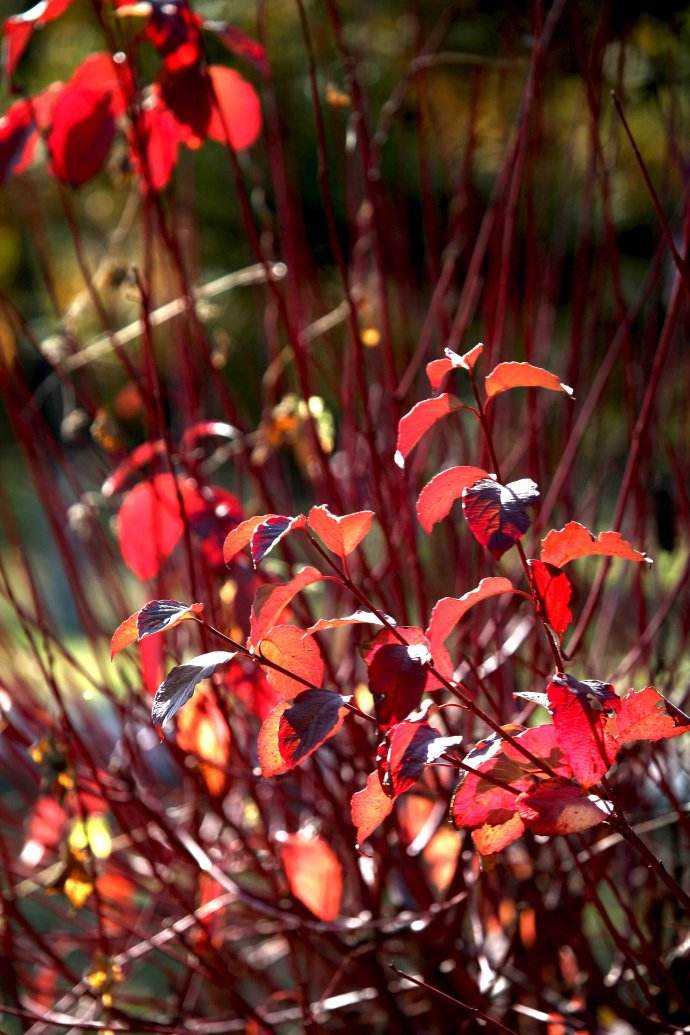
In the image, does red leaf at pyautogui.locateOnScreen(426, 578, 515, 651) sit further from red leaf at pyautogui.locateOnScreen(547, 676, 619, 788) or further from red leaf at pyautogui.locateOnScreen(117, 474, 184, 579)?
red leaf at pyautogui.locateOnScreen(117, 474, 184, 579)

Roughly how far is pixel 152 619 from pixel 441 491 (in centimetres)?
19

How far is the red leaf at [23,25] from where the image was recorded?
104cm

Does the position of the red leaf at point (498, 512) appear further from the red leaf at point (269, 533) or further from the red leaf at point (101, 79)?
the red leaf at point (101, 79)

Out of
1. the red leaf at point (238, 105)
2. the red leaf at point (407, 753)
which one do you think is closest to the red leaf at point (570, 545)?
the red leaf at point (407, 753)

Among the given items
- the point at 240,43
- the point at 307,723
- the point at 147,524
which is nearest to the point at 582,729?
the point at 307,723

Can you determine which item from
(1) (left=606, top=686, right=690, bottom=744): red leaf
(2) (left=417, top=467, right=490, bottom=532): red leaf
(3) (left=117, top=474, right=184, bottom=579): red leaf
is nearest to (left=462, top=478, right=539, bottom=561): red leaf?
(2) (left=417, top=467, right=490, bottom=532): red leaf

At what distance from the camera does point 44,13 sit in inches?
41.1

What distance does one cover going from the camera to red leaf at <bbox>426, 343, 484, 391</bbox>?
0.68 meters

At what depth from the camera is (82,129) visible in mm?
1149

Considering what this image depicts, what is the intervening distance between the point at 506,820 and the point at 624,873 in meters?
0.59

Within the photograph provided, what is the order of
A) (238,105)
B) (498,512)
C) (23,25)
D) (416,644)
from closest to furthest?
1. (498,512)
2. (416,644)
3. (23,25)
4. (238,105)

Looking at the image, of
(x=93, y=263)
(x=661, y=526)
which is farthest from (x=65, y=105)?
(x=93, y=263)

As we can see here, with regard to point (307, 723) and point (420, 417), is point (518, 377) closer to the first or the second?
point (420, 417)

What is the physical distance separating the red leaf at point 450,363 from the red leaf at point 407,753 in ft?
0.68
